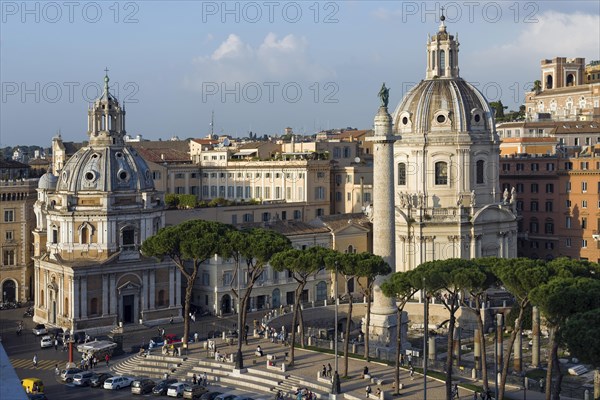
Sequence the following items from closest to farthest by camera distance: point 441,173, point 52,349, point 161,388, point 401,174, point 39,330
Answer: point 161,388 → point 52,349 → point 39,330 → point 441,173 → point 401,174

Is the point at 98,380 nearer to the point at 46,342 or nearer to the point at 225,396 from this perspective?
the point at 225,396

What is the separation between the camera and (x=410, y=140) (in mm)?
68688

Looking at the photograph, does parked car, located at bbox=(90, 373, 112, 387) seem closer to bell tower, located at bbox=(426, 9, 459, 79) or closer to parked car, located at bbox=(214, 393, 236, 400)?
parked car, located at bbox=(214, 393, 236, 400)

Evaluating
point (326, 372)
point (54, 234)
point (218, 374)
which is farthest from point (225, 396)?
point (54, 234)

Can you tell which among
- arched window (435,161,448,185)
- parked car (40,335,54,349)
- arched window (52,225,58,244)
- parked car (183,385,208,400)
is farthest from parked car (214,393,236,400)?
arched window (435,161,448,185)

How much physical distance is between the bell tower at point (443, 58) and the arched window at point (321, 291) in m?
17.2

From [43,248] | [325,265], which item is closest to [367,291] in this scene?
[325,265]

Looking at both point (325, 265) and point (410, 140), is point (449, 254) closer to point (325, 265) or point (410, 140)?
point (410, 140)

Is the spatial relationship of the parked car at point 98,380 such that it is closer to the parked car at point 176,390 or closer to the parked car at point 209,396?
the parked car at point 176,390

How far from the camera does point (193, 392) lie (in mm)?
43312

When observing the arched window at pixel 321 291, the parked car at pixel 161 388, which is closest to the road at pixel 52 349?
the parked car at pixel 161 388

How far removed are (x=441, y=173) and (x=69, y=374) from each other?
31.8 metres

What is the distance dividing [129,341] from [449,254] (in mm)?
23168

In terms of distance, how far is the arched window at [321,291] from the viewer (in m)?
68.8
